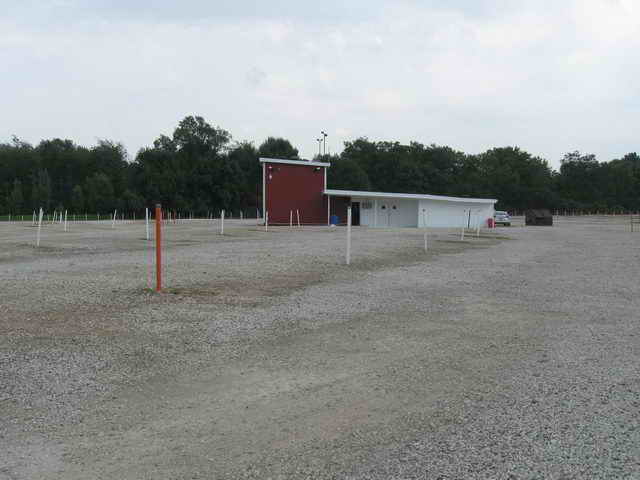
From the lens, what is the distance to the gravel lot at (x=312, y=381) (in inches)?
136

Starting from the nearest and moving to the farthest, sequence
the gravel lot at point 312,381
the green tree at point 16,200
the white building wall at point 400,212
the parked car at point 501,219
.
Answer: the gravel lot at point 312,381 < the white building wall at point 400,212 < the parked car at point 501,219 < the green tree at point 16,200

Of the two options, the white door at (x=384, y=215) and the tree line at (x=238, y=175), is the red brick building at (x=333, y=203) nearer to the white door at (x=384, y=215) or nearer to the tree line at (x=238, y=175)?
the white door at (x=384, y=215)

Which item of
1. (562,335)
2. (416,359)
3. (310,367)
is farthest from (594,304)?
(310,367)

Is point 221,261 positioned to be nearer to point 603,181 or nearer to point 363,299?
point 363,299

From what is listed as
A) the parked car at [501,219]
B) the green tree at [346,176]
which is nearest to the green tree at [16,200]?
the green tree at [346,176]

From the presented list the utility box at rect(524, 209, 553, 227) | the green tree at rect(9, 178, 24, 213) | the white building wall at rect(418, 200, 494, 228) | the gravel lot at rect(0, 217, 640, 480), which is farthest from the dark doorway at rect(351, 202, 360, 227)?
the green tree at rect(9, 178, 24, 213)

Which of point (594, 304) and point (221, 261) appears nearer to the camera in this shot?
point (594, 304)

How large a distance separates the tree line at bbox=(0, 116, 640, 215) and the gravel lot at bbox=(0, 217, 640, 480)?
71.8 meters

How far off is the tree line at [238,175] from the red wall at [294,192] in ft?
132

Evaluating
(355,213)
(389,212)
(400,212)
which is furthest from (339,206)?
(400,212)

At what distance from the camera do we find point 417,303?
895cm

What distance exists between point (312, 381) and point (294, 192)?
36.8 metres

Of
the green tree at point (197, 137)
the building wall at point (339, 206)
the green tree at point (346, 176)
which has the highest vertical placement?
the green tree at point (197, 137)

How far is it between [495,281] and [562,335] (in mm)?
4999
